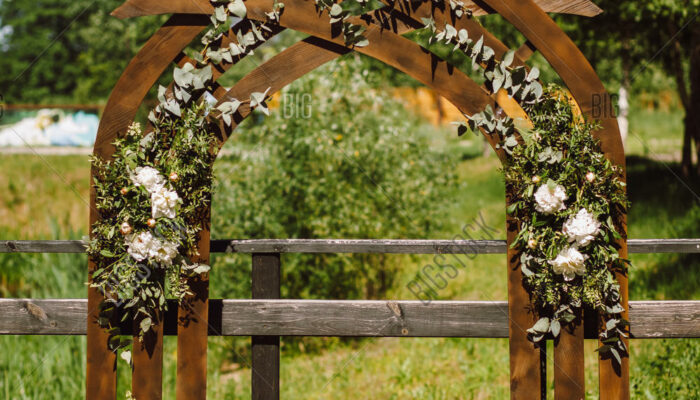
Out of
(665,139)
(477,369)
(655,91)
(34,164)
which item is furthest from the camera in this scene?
(655,91)

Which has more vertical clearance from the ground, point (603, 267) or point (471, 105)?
point (471, 105)

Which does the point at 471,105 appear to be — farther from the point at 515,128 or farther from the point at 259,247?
the point at 259,247

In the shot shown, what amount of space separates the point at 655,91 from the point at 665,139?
5.74m

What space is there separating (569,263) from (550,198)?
31cm

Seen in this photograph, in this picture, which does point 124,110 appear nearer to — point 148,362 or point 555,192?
point 148,362

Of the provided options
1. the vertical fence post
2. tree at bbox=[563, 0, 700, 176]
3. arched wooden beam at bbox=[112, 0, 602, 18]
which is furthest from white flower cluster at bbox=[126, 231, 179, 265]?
tree at bbox=[563, 0, 700, 176]

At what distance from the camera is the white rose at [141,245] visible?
8.49 feet

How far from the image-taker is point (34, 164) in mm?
13195

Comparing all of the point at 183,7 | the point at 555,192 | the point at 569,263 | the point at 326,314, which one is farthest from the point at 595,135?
the point at 183,7

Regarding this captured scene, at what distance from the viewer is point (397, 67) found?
105 inches

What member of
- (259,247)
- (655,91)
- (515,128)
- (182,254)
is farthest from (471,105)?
(655,91)

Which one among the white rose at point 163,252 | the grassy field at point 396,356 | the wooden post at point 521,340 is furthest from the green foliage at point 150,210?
the grassy field at point 396,356

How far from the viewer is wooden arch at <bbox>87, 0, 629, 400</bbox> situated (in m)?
2.64

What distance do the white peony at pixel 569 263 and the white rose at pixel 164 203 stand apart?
1.75 m
